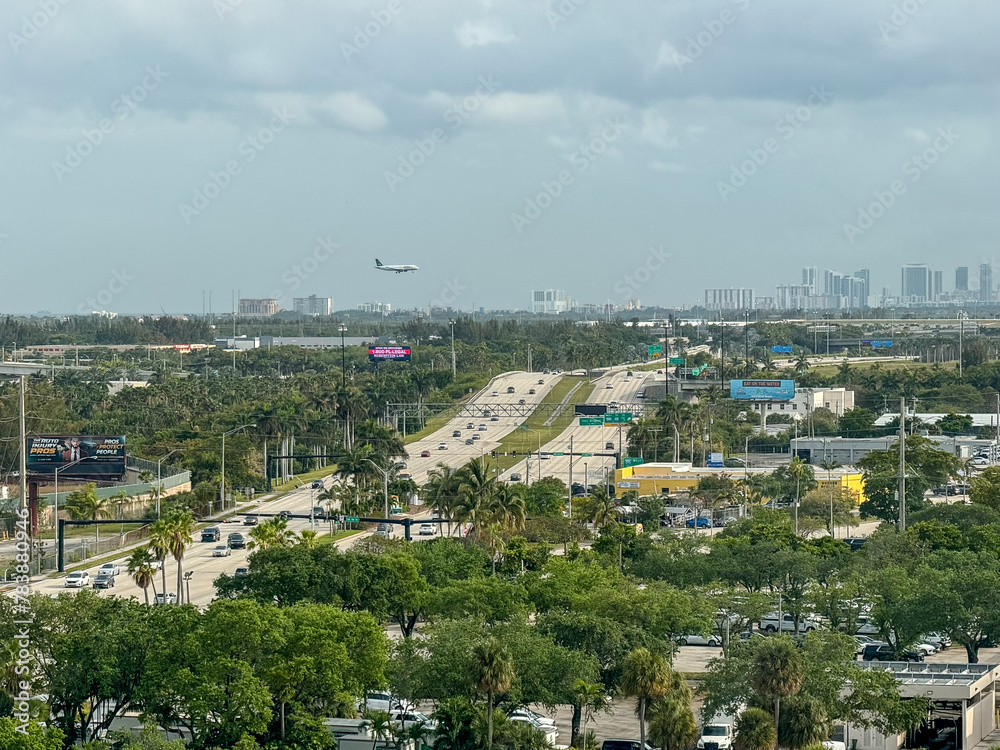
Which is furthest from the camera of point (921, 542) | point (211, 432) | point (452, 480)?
point (211, 432)

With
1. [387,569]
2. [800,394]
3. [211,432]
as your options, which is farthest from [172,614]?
[800,394]

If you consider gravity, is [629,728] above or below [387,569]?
below

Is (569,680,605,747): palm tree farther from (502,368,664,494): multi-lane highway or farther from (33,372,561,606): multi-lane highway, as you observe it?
(502,368,664,494): multi-lane highway

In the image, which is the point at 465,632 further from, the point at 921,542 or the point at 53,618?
the point at 921,542

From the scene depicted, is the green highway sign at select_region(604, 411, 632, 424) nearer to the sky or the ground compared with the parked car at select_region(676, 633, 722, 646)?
nearer to the sky

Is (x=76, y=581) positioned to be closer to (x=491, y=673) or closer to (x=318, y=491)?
(x=491, y=673)

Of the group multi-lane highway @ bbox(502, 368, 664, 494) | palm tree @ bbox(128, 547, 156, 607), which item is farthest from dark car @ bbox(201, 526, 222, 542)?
multi-lane highway @ bbox(502, 368, 664, 494)
